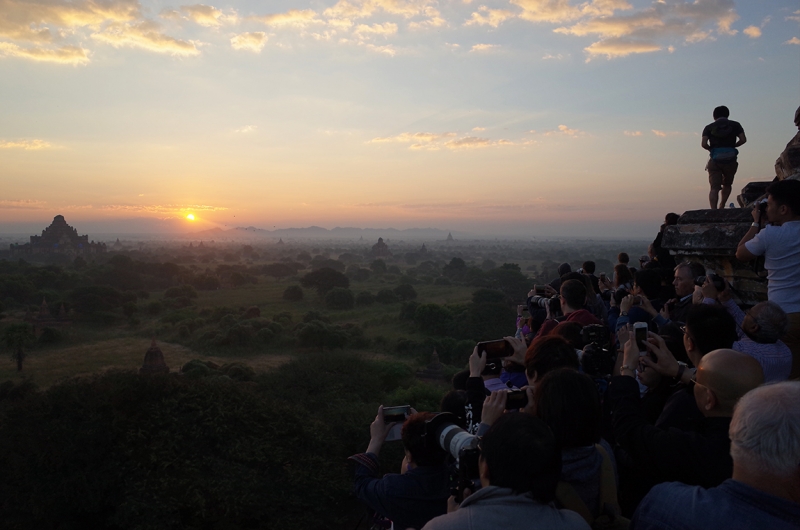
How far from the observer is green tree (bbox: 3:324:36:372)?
69.1ft

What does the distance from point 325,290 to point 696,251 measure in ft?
127

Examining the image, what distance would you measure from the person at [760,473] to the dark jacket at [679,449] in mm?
388

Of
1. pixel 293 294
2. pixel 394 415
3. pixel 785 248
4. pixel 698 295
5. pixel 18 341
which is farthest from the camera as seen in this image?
pixel 293 294

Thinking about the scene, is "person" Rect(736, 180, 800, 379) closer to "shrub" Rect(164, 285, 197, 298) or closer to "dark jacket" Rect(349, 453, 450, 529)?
"dark jacket" Rect(349, 453, 450, 529)

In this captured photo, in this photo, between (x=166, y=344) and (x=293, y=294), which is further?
(x=293, y=294)

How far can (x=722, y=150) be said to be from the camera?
6441mm

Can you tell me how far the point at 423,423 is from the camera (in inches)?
102

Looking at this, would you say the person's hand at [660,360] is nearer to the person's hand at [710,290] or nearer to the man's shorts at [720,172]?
the person's hand at [710,290]

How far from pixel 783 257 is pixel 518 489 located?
9.96ft

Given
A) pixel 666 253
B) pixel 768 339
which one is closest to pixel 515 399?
pixel 768 339

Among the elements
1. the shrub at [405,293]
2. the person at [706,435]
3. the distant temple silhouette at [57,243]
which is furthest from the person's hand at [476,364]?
the distant temple silhouette at [57,243]

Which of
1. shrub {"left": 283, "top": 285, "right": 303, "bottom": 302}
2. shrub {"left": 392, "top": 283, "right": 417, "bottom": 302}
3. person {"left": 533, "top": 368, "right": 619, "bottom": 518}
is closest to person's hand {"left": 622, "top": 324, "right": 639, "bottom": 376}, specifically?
person {"left": 533, "top": 368, "right": 619, "bottom": 518}

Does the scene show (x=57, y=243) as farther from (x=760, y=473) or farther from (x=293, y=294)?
(x=760, y=473)

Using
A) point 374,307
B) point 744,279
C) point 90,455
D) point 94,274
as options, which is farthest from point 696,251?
point 94,274
